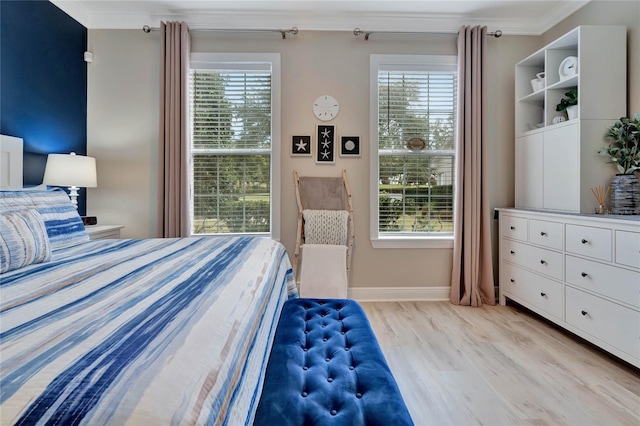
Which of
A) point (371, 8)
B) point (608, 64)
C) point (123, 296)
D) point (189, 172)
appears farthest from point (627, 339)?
point (189, 172)

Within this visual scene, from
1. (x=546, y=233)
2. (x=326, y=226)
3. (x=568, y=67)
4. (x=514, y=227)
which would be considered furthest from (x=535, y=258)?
(x=326, y=226)

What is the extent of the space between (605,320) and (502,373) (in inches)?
31.6

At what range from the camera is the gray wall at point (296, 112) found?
10.1 ft

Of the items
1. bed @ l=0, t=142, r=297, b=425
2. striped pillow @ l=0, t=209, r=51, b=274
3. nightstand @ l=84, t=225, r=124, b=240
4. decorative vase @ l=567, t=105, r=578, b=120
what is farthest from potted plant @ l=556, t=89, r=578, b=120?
nightstand @ l=84, t=225, r=124, b=240

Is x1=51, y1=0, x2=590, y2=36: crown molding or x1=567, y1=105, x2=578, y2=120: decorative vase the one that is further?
x1=51, y1=0, x2=590, y2=36: crown molding

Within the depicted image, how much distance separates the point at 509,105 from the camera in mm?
3176

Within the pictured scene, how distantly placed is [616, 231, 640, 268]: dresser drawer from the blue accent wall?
4.23 metres

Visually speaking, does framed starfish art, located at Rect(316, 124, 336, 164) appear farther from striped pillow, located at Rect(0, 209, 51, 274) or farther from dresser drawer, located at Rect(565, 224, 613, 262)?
striped pillow, located at Rect(0, 209, 51, 274)

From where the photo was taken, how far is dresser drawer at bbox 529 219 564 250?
2332 millimetres

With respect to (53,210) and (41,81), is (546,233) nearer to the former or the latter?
(53,210)

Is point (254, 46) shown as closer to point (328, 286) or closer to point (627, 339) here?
point (328, 286)

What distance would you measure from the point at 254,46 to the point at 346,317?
282 cm

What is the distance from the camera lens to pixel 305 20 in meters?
3.03

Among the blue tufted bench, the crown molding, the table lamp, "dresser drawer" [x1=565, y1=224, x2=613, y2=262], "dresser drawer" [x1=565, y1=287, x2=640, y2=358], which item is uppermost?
the crown molding
